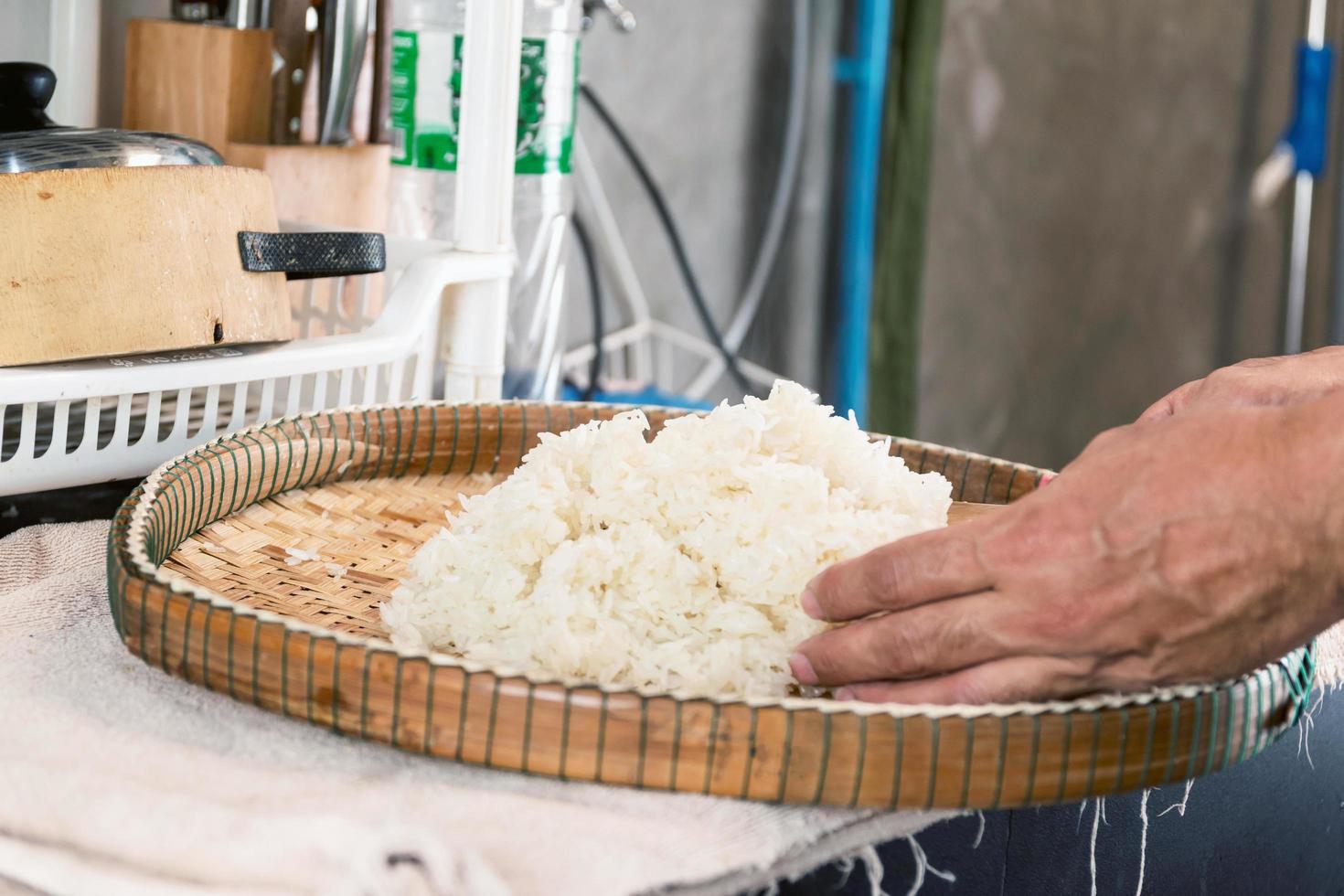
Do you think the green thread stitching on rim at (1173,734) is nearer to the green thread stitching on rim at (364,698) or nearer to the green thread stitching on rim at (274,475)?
the green thread stitching on rim at (364,698)

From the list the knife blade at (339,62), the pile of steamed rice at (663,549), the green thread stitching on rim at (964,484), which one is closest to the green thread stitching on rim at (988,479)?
the green thread stitching on rim at (964,484)

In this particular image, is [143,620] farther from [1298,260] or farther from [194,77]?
[1298,260]

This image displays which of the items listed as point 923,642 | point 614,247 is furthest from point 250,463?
point 614,247

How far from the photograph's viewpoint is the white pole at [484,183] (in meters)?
0.81

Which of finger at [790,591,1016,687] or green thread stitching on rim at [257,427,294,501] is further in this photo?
green thread stitching on rim at [257,427,294,501]

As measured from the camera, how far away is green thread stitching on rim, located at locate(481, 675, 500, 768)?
1.26 ft

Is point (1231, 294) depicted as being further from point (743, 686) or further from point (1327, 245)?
point (743, 686)

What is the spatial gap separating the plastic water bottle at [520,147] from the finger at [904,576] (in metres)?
0.57

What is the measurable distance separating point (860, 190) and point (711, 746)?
6.71 ft

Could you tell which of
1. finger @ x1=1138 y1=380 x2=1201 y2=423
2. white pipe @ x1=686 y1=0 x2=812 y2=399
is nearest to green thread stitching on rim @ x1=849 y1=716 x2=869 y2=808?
finger @ x1=1138 y1=380 x2=1201 y2=423

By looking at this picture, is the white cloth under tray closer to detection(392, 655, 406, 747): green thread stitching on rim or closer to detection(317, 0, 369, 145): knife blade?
detection(392, 655, 406, 747): green thread stitching on rim

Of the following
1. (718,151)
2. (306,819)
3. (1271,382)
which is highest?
(718,151)

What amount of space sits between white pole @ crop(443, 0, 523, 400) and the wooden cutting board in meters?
0.19

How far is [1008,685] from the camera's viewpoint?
1.38ft
